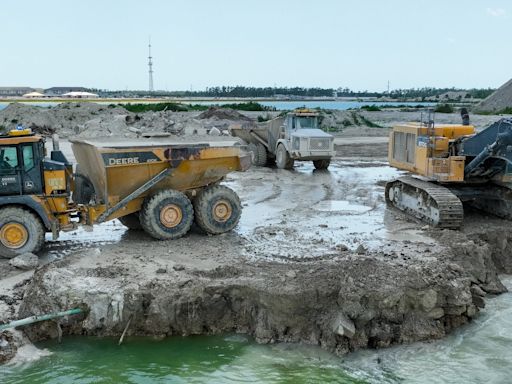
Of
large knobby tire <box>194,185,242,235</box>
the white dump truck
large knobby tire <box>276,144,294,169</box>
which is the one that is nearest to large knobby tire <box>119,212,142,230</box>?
large knobby tire <box>194,185,242,235</box>

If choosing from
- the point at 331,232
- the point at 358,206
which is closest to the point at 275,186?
the point at 358,206

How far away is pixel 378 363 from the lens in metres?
7.62

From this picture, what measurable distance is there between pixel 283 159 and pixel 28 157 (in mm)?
12600

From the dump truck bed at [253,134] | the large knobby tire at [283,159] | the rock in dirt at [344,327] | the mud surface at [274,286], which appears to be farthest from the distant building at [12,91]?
the rock in dirt at [344,327]

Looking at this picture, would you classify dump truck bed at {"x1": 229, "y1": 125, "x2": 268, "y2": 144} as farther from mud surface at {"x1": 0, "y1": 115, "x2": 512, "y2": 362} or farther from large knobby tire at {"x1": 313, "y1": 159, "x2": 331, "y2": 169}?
mud surface at {"x1": 0, "y1": 115, "x2": 512, "y2": 362}

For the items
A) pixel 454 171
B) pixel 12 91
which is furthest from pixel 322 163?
pixel 12 91

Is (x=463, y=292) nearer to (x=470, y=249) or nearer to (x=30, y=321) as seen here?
(x=470, y=249)

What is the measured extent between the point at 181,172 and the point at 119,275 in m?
2.95

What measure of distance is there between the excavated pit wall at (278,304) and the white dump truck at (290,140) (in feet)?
40.1

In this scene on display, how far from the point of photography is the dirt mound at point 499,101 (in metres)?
59.8

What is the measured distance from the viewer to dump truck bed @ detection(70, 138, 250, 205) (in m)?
10.6

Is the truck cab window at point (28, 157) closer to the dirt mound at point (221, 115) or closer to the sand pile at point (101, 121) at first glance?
the sand pile at point (101, 121)

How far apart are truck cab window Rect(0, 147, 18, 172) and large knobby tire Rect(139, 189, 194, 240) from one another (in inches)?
91.0

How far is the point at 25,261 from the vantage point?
9719 mm
